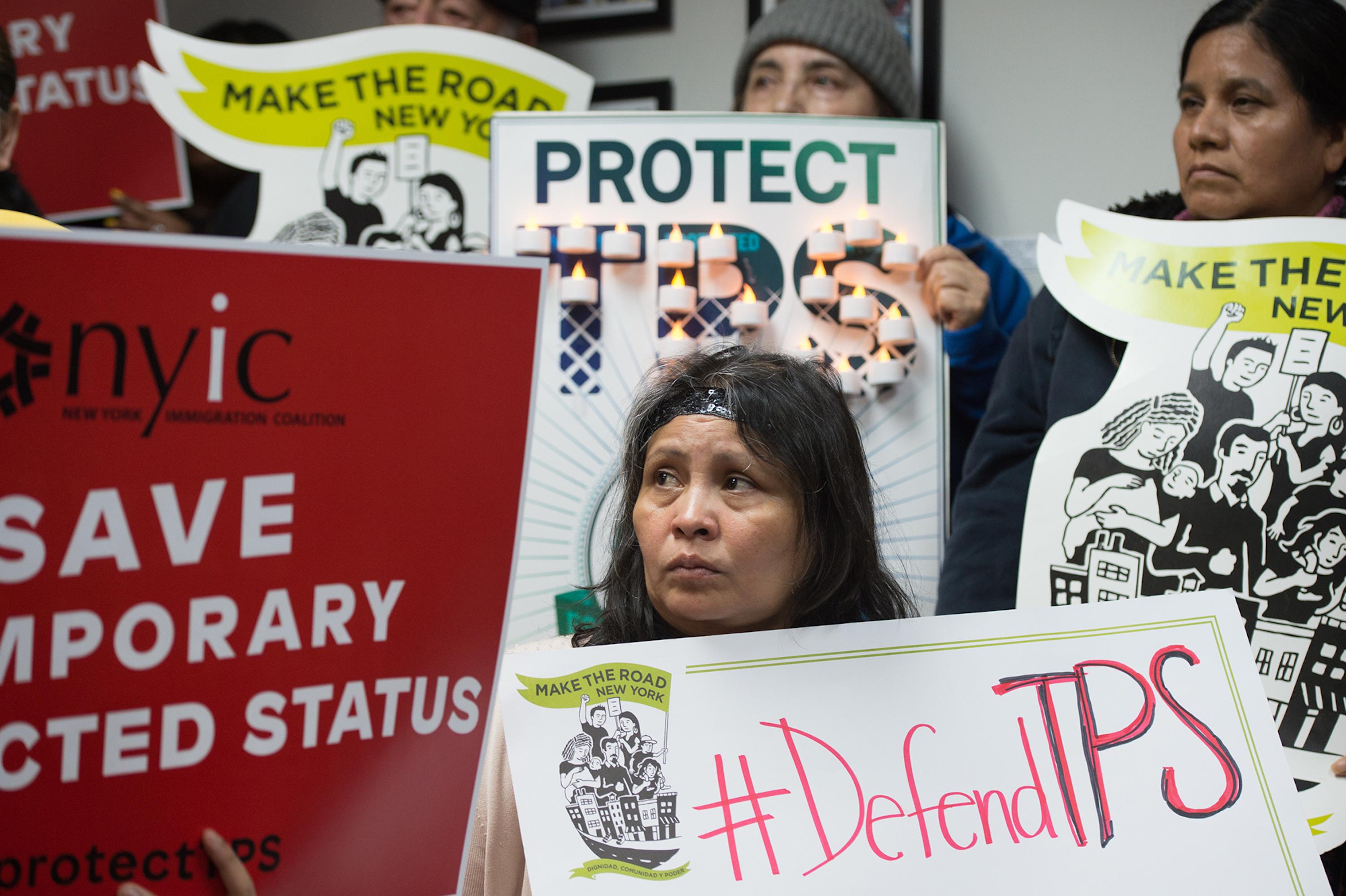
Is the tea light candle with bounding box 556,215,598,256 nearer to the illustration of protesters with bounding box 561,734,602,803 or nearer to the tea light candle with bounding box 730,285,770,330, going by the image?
the tea light candle with bounding box 730,285,770,330

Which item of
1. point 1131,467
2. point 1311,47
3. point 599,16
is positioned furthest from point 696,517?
point 599,16

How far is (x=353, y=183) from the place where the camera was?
2.09 meters

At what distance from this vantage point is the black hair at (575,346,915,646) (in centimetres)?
116

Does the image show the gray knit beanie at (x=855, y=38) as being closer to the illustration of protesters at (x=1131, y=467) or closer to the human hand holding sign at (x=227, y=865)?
the illustration of protesters at (x=1131, y=467)

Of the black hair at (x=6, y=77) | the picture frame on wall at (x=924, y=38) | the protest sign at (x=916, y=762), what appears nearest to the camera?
the protest sign at (x=916, y=762)

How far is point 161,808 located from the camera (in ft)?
2.49

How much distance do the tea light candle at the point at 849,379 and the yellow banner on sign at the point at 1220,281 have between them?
1.26ft

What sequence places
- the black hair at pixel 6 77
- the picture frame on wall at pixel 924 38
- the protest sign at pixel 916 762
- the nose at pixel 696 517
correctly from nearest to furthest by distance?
the protest sign at pixel 916 762, the nose at pixel 696 517, the black hair at pixel 6 77, the picture frame on wall at pixel 924 38

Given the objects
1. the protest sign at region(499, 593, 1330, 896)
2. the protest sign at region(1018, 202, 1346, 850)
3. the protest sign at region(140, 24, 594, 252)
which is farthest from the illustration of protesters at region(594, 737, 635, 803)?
the protest sign at region(140, 24, 594, 252)

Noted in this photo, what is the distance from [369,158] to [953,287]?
1047 millimetres

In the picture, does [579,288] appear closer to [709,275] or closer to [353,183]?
[709,275]

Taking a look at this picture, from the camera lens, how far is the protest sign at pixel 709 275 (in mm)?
1844

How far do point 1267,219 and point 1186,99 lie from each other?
0.24m

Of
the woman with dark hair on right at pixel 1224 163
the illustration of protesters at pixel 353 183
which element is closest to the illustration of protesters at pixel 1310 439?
the woman with dark hair on right at pixel 1224 163
